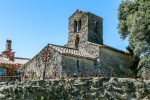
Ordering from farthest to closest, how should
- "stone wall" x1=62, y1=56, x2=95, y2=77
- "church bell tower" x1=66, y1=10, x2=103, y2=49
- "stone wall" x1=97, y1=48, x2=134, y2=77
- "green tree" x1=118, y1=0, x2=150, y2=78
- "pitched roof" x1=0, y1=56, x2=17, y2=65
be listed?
"church bell tower" x1=66, y1=10, x2=103, y2=49, "pitched roof" x1=0, y1=56, x2=17, y2=65, "stone wall" x1=97, y1=48, x2=134, y2=77, "stone wall" x1=62, y1=56, x2=95, y2=77, "green tree" x1=118, y1=0, x2=150, y2=78

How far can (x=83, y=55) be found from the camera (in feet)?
102

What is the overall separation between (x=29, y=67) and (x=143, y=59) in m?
10.2

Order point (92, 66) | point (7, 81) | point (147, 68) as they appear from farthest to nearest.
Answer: point (92, 66) → point (147, 68) → point (7, 81)

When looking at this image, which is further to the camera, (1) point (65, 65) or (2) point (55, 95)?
(1) point (65, 65)

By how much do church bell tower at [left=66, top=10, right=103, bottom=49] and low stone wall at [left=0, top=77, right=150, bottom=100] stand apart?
2412 cm

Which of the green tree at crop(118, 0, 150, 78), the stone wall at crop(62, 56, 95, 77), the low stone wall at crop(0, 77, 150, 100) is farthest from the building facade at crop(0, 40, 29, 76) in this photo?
the low stone wall at crop(0, 77, 150, 100)

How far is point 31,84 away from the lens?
10.7 meters

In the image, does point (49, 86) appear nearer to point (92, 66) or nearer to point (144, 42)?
point (144, 42)

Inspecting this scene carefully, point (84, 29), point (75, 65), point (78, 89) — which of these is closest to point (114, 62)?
point (84, 29)

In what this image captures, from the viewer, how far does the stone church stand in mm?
28906

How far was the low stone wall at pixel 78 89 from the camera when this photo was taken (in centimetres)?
950

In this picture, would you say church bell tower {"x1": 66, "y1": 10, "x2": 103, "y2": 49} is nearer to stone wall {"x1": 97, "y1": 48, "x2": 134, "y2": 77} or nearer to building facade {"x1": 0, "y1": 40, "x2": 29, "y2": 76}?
stone wall {"x1": 97, "y1": 48, "x2": 134, "y2": 77}

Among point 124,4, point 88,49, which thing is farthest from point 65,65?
point 124,4

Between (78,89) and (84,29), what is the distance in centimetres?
2511
